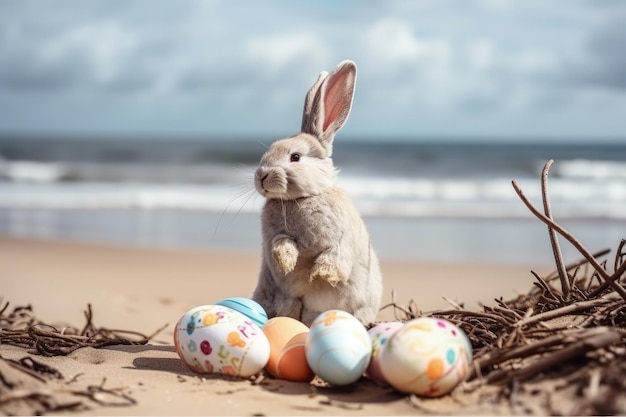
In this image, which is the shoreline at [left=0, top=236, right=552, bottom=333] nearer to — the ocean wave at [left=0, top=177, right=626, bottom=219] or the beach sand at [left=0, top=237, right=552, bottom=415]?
the beach sand at [left=0, top=237, right=552, bottom=415]

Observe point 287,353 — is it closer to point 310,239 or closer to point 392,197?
point 310,239

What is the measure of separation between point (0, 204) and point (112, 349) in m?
13.2

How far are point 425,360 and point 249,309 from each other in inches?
46.9

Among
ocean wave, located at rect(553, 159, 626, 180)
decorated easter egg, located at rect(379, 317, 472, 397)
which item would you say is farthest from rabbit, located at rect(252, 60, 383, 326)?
ocean wave, located at rect(553, 159, 626, 180)

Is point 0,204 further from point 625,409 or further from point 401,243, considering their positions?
point 625,409

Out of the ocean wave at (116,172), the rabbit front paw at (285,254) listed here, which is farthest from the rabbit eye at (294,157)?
the ocean wave at (116,172)

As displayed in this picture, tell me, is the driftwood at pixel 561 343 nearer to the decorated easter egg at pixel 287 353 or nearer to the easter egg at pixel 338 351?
the easter egg at pixel 338 351

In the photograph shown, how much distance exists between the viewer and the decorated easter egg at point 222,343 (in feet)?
11.8

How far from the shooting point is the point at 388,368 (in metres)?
3.24

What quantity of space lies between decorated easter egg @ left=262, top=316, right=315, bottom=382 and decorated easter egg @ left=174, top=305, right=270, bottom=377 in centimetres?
7

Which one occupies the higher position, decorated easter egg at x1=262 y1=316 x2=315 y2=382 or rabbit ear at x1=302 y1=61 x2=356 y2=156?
rabbit ear at x1=302 y1=61 x2=356 y2=156

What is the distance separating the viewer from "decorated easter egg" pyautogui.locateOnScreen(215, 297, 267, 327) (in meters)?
4.00

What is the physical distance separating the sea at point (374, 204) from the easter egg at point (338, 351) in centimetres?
88

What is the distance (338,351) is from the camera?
11.1 feet
